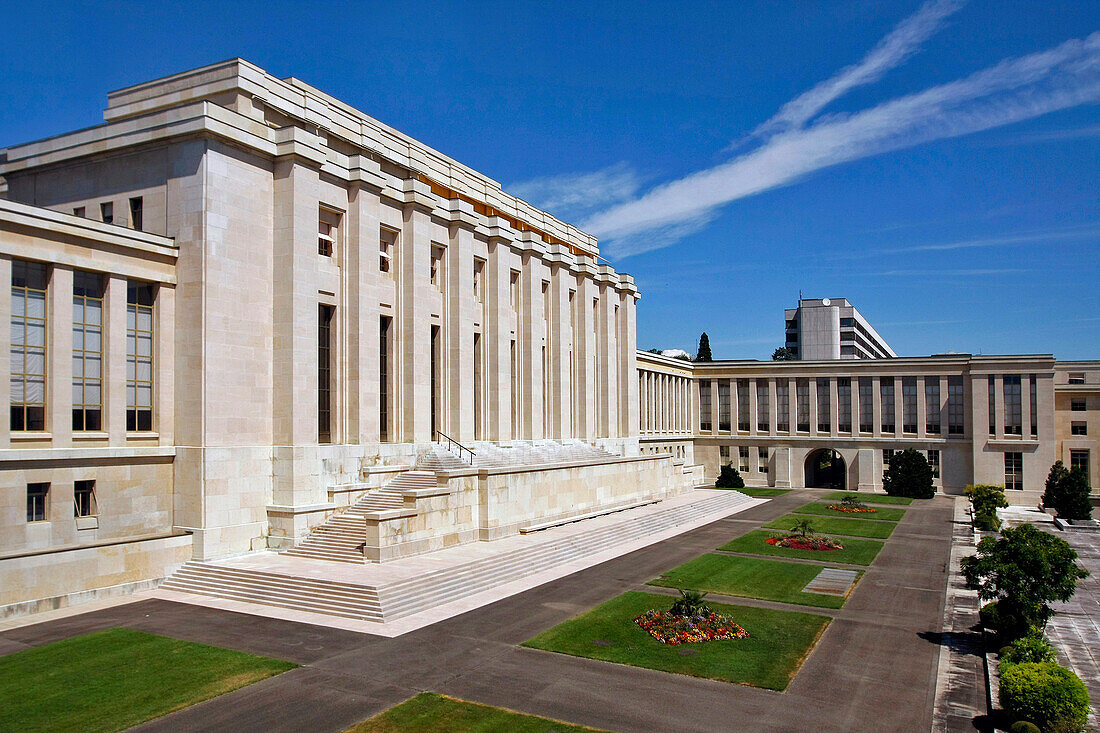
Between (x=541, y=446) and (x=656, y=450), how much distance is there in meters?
29.7

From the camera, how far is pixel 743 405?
3374 inches

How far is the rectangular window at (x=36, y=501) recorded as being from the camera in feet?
88.4

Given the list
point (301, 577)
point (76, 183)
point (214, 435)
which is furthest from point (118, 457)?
point (76, 183)

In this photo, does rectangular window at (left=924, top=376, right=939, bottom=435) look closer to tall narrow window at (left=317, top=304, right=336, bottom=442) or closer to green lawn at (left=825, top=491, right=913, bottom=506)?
green lawn at (left=825, top=491, right=913, bottom=506)

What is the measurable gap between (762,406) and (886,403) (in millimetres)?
12368

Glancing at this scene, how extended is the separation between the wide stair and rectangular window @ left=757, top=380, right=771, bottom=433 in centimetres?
5040

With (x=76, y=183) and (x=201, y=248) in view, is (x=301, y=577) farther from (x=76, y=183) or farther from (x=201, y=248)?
(x=76, y=183)

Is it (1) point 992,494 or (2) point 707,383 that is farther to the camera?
(2) point 707,383

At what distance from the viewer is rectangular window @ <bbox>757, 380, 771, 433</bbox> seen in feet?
274

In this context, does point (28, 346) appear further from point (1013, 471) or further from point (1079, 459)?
point (1079, 459)

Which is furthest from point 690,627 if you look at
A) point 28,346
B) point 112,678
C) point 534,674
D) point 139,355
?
point 28,346

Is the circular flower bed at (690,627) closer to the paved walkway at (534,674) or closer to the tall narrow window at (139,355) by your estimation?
the paved walkway at (534,674)

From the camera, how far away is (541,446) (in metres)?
52.2

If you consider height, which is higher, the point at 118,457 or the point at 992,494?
the point at 118,457
